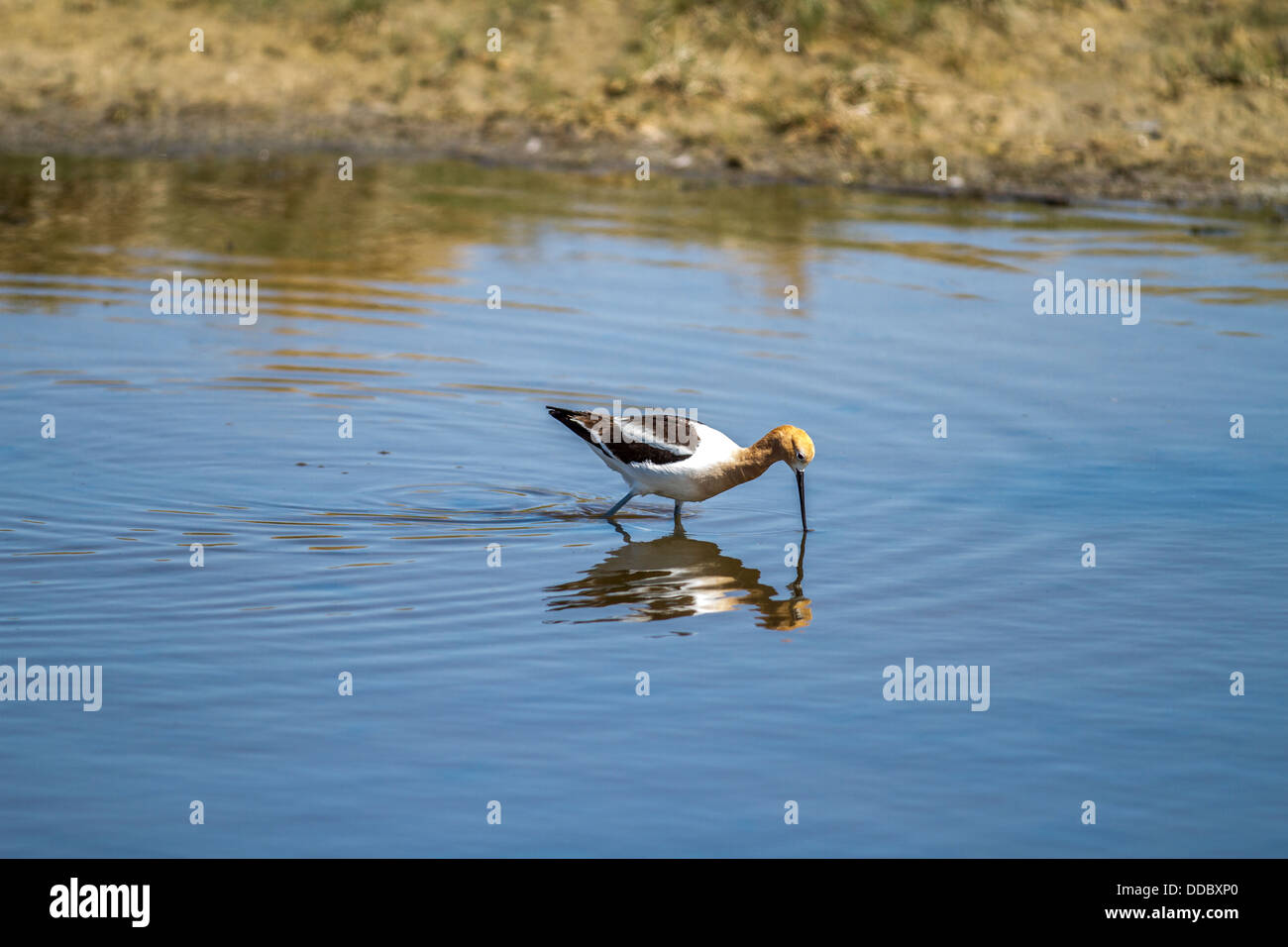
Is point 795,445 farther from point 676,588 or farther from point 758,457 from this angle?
point 676,588

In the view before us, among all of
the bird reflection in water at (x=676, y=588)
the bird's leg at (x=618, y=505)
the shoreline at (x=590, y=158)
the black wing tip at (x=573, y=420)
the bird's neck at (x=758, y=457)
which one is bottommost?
the bird reflection in water at (x=676, y=588)

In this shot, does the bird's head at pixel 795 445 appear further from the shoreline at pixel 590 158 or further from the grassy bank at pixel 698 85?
the grassy bank at pixel 698 85

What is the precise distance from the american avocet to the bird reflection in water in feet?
Answer: 1.21

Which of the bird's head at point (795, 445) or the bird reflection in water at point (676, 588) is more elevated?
the bird's head at point (795, 445)

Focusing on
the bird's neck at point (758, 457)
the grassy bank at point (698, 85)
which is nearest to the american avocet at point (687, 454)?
the bird's neck at point (758, 457)

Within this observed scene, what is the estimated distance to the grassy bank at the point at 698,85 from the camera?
18844 mm

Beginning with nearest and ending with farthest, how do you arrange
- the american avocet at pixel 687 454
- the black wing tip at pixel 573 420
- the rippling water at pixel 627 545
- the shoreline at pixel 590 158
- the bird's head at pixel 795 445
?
the rippling water at pixel 627 545, the bird's head at pixel 795 445, the american avocet at pixel 687 454, the black wing tip at pixel 573 420, the shoreline at pixel 590 158

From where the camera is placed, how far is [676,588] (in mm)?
8406

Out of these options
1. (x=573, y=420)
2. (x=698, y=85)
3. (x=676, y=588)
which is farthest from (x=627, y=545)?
(x=698, y=85)

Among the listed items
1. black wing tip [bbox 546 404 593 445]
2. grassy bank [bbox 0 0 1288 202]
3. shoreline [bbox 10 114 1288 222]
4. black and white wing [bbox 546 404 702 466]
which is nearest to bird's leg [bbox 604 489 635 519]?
black and white wing [bbox 546 404 702 466]

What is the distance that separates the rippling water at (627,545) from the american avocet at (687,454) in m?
0.34

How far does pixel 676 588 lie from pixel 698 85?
12484 mm

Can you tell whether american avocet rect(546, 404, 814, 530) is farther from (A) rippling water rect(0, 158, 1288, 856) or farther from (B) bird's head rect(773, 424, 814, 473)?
(A) rippling water rect(0, 158, 1288, 856)

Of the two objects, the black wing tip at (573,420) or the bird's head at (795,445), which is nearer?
the bird's head at (795,445)
